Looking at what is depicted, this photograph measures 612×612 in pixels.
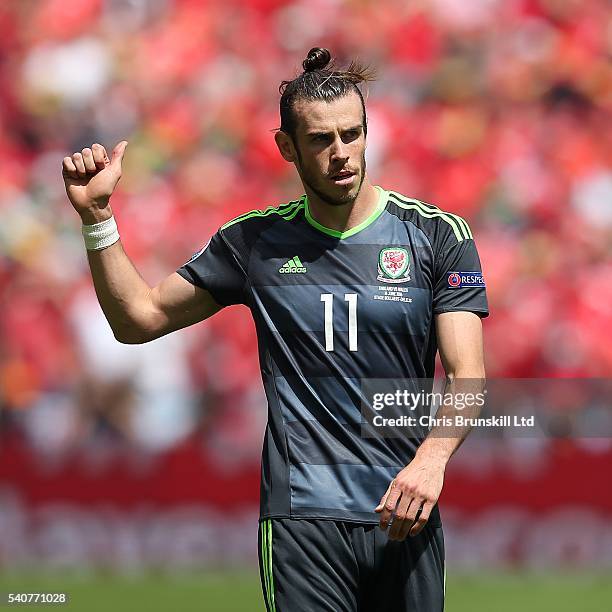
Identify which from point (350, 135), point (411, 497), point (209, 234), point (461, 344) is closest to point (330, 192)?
point (350, 135)

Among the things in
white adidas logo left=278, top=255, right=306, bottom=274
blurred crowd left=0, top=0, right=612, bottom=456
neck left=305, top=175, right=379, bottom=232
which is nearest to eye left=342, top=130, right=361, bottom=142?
neck left=305, top=175, right=379, bottom=232

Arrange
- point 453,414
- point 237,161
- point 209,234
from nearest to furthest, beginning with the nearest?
point 453,414 < point 209,234 < point 237,161

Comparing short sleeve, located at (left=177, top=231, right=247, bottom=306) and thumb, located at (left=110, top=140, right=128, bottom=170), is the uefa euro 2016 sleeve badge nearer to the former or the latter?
short sleeve, located at (left=177, top=231, right=247, bottom=306)

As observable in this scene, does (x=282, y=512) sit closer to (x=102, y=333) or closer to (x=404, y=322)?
(x=404, y=322)

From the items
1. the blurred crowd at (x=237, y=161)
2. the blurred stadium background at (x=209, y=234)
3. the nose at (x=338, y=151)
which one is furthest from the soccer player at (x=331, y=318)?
the blurred crowd at (x=237, y=161)

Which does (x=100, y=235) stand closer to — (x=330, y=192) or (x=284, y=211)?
(x=284, y=211)

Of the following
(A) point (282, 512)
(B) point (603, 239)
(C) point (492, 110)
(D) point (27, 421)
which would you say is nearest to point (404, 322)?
(A) point (282, 512)

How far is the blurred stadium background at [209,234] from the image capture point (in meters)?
9.05

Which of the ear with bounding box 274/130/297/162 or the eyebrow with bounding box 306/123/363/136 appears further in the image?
the ear with bounding box 274/130/297/162

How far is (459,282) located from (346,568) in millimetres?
945

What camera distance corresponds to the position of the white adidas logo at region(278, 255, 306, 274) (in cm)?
390

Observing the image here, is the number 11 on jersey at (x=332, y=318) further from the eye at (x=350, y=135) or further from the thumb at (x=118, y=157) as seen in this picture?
the thumb at (x=118, y=157)

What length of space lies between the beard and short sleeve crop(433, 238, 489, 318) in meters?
0.34

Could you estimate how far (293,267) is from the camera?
3.91 metres
